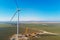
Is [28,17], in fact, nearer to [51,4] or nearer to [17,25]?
[17,25]

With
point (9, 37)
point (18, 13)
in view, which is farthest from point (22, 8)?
point (9, 37)

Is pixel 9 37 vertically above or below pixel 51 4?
below

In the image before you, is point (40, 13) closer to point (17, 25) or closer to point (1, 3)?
point (17, 25)

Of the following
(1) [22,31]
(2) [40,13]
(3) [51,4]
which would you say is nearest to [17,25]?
(1) [22,31]

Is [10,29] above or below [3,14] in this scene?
below

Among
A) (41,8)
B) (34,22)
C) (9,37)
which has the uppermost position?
(41,8)

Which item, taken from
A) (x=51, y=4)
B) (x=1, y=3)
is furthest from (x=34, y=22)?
(x=1, y=3)

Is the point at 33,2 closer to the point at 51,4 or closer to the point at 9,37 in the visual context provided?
the point at 51,4
